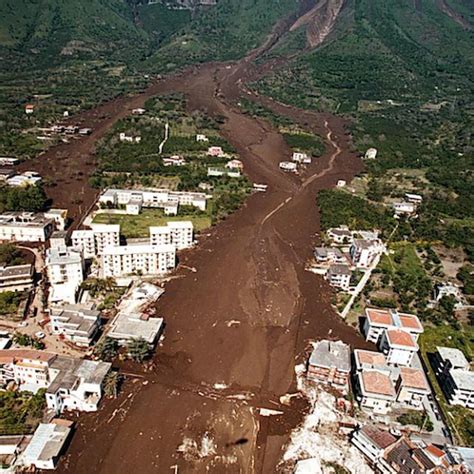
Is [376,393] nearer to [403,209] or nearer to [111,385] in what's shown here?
[111,385]

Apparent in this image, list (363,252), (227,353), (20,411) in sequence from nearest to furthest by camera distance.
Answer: (20,411), (227,353), (363,252)

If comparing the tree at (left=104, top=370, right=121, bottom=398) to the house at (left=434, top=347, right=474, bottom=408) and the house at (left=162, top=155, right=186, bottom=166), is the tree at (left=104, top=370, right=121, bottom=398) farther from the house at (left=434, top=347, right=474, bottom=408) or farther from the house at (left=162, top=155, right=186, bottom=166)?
the house at (left=162, top=155, right=186, bottom=166)

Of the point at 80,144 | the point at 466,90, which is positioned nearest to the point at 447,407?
the point at 80,144

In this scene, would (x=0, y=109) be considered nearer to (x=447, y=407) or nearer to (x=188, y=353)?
(x=188, y=353)

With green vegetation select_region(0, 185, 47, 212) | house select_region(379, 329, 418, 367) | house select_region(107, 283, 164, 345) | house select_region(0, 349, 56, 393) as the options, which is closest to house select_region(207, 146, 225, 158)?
green vegetation select_region(0, 185, 47, 212)

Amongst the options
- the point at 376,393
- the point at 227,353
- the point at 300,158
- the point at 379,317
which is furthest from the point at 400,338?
the point at 300,158
